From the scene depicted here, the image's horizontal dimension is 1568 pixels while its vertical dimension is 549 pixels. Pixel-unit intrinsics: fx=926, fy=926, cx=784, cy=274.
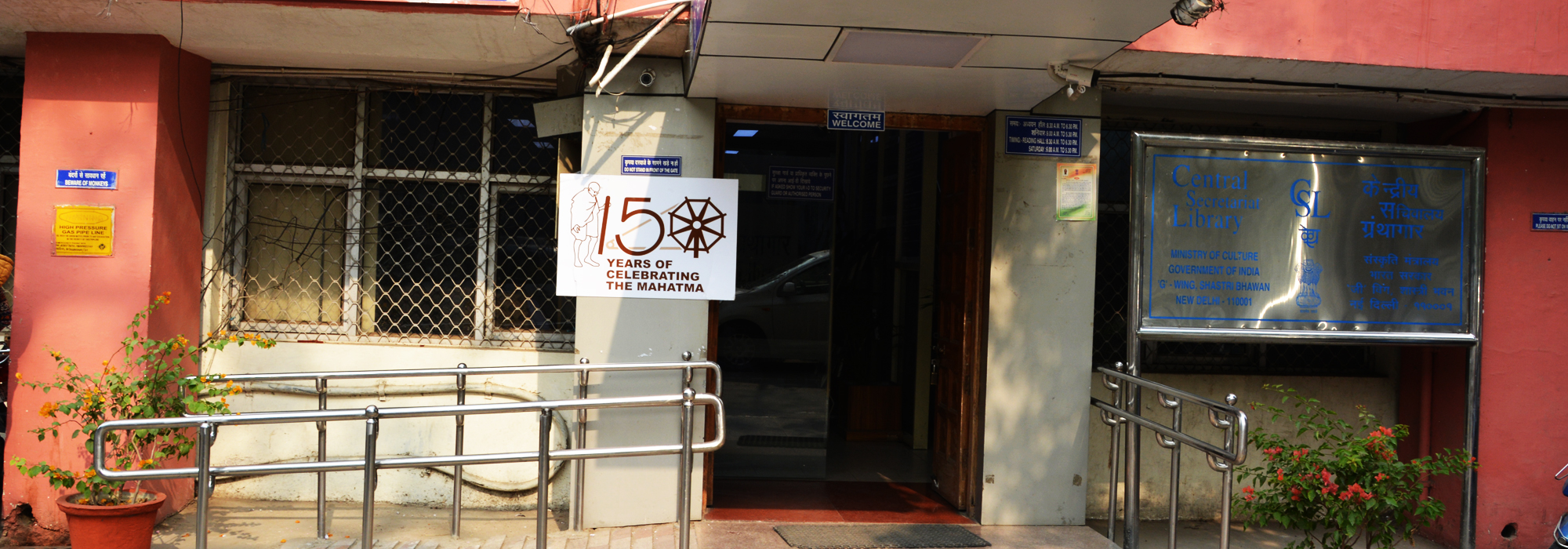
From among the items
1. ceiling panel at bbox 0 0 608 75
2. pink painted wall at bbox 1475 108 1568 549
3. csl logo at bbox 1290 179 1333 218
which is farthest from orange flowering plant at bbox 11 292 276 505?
pink painted wall at bbox 1475 108 1568 549

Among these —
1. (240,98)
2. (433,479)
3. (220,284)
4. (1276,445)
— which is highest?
(240,98)

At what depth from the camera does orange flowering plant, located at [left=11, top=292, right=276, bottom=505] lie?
12.4ft

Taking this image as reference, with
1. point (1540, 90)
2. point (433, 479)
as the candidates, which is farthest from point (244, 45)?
point (1540, 90)

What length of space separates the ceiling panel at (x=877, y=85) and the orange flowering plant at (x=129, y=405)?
2.39 m

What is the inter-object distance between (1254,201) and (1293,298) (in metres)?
0.52

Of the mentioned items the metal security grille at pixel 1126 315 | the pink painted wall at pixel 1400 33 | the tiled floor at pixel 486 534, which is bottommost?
the tiled floor at pixel 486 534

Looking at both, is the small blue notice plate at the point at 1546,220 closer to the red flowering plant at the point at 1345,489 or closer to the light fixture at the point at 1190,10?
the red flowering plant at the point at 1345,489

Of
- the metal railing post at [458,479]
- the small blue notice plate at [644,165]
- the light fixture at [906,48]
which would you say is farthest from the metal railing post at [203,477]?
the light fixture at [906,48]

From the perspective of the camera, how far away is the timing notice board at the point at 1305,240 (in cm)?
448

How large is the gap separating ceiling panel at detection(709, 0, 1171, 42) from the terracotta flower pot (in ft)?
10.3

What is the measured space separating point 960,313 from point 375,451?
2956mm

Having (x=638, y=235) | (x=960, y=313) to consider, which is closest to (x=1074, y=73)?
(x=960, y=313)

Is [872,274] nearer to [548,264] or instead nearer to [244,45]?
[548,264]

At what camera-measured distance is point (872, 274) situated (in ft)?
24.0
